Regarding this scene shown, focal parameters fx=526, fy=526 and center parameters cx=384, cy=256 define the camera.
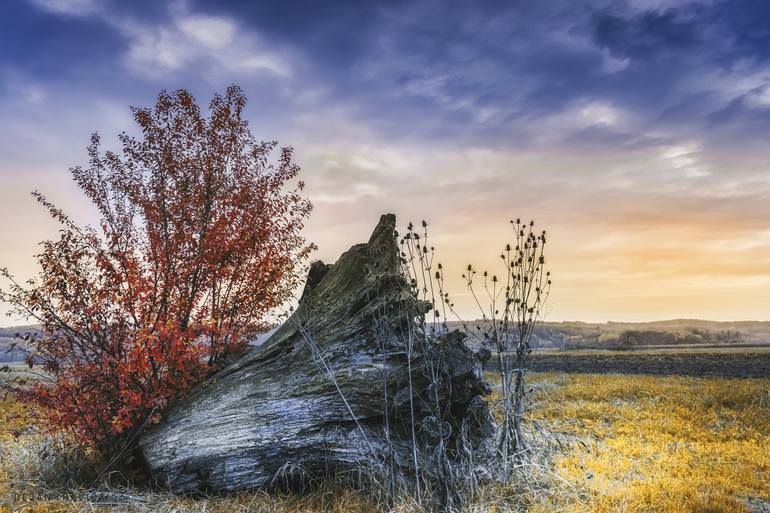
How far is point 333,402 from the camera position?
8.23 m

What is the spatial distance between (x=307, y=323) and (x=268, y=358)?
102 centimetres

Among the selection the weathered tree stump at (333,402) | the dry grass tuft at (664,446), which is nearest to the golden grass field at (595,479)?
the dry grass tuft at (664,446)

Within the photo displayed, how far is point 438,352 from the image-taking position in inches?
329

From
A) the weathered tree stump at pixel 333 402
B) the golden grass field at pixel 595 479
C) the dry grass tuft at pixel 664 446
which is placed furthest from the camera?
the weathered tree stump at pixel 333 402

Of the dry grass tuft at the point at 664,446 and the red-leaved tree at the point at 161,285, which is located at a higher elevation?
the red-leaved tree at the point at 161,285

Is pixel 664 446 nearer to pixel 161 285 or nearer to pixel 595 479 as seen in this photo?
pixel 595 479

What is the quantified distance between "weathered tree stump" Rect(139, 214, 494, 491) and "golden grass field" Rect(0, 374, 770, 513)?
52cm

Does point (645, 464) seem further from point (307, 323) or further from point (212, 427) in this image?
point (212, 427)

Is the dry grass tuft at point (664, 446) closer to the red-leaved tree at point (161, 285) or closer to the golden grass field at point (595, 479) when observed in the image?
the golden grass field at point (595, 479)

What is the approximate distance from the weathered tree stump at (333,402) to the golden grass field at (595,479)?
1.69 feet

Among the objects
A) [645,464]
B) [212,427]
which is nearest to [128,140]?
[212,427]

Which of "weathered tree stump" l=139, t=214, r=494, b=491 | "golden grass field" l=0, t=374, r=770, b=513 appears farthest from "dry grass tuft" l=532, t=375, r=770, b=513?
"weathered tree stump" l=139, t=214, r=494, b=491

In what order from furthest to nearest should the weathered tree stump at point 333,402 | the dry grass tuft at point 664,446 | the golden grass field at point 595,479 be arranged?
1. the weathered tree stump at point 333,402
2. the dry grass tuft at point 664,446
3. the golden grass field at point 595,479

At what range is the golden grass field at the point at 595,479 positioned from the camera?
7.27m
